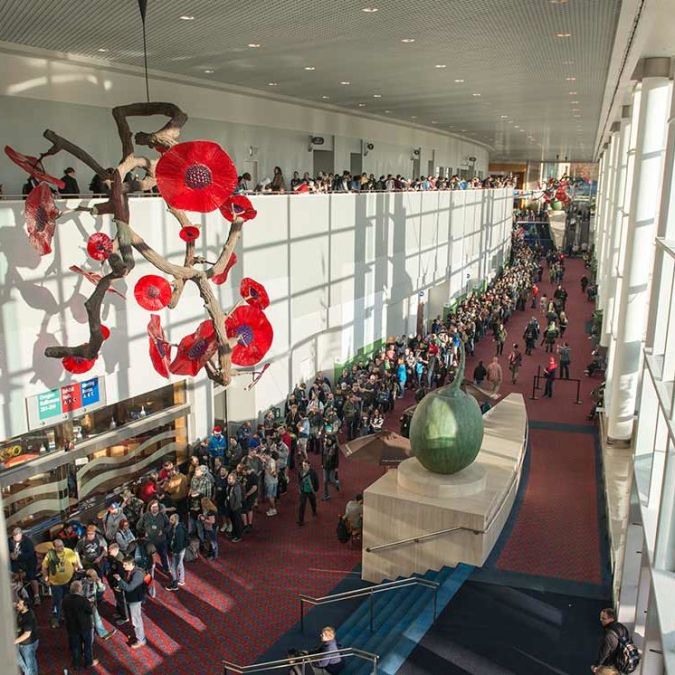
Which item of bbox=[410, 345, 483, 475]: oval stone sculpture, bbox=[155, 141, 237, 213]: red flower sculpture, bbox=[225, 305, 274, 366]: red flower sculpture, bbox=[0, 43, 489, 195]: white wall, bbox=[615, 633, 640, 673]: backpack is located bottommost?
bbox=[615, 633, 640, 673]: backpack

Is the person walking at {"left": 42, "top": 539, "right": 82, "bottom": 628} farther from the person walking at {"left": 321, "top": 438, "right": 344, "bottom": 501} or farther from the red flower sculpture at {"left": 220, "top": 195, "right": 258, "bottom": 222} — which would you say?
the person walking at {"left": 321, "top": 438, "right": 344, "bottom": 501}

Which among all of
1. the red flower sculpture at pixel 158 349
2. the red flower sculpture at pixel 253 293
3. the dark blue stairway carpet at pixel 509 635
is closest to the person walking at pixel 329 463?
the dark blue stairway carpet at pixel 509 635

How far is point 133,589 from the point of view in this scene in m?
9.35

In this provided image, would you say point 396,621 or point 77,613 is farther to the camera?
point 396,621

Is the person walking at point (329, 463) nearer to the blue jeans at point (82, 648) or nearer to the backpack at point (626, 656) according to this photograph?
the blue jeans at point (82, 648)

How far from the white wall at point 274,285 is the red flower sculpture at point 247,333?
3932 mm

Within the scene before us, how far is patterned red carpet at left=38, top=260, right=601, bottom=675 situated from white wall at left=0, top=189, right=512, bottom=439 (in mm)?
3219

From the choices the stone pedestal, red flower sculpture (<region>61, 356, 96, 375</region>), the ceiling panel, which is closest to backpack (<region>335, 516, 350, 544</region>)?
Answer: the stone pedestal

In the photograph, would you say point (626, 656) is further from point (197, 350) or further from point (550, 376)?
point (550, 376)

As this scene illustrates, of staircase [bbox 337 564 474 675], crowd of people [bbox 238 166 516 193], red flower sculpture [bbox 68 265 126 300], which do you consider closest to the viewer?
staircase [bbox 337 564 474 675]

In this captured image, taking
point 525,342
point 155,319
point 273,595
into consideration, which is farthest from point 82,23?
point 525,342

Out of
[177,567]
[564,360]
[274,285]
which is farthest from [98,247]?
[564,360]

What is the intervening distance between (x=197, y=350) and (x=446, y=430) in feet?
15.5

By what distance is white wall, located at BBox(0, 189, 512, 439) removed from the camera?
422 inches
